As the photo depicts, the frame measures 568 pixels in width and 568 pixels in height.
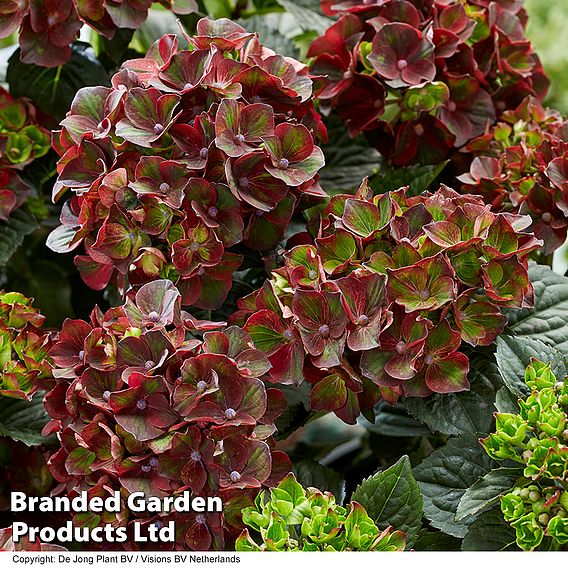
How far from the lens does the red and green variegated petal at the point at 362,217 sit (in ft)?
2.27

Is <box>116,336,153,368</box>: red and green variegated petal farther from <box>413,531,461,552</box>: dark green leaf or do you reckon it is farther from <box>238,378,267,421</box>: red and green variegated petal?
<box>413,531,461,552</box>: dark green leaf

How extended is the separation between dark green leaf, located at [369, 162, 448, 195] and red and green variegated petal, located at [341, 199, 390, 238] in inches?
7.0

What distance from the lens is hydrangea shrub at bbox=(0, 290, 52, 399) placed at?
2.38 feet

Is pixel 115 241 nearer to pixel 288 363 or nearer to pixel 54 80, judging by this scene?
pixel 288 363

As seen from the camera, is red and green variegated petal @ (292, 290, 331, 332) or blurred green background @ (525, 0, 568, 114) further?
blurred green background @ (525, 0, 568, 114)

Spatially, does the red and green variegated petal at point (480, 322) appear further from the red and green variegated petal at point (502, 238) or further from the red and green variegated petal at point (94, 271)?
the red and green variegated petal at point (94, 271)

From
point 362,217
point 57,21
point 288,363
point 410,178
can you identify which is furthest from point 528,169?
point 57,21

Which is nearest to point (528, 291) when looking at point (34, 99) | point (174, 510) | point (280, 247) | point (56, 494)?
point (280, 247)

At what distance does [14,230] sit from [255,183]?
1.05ft

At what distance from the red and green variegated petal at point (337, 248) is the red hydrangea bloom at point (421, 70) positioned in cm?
22

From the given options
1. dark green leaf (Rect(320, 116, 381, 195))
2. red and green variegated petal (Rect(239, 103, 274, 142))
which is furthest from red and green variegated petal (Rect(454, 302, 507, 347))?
dark green leaf (Rect(320, 116, 381, 195))

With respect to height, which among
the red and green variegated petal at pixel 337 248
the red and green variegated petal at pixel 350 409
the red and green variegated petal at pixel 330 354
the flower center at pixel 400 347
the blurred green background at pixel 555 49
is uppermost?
the red and green variegated petal at pixel 337 248

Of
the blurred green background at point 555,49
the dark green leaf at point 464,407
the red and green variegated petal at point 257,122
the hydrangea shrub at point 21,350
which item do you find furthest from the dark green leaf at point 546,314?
the blurred green background at point 555,49
